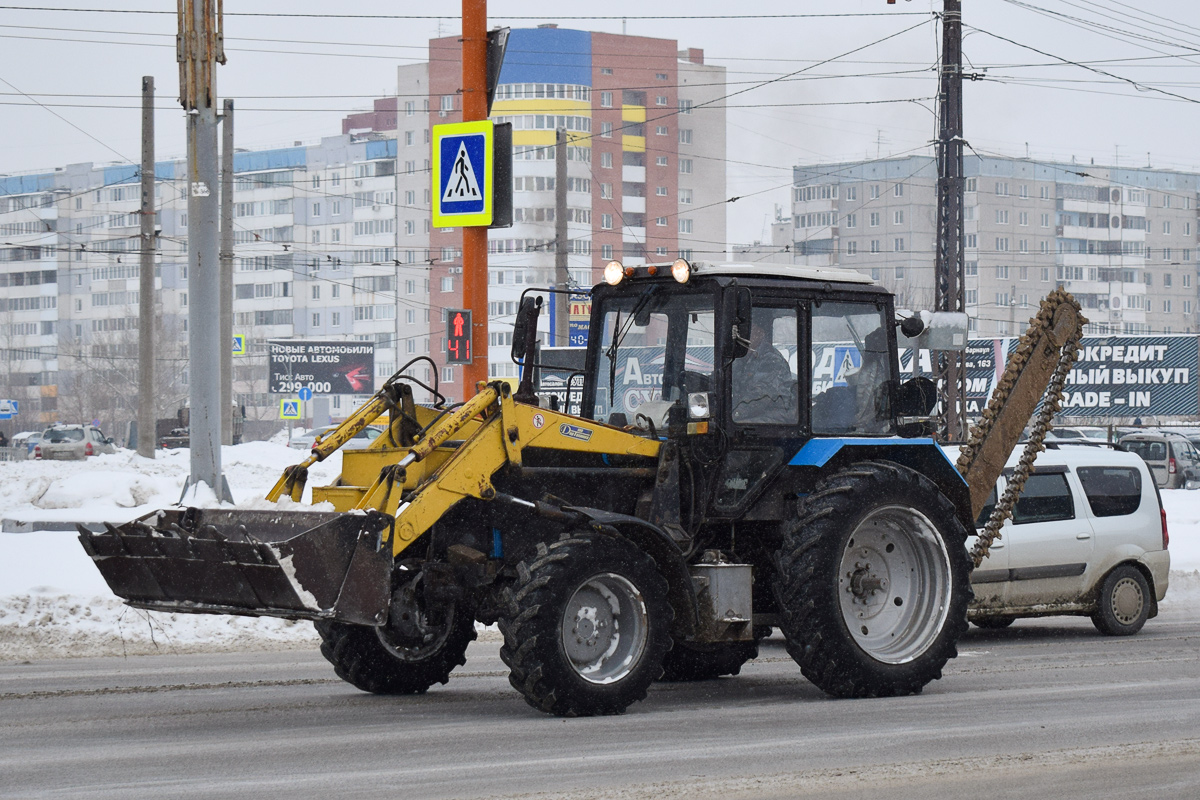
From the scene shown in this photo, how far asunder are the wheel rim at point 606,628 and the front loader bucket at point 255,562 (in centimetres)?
112

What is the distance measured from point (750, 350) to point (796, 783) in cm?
338

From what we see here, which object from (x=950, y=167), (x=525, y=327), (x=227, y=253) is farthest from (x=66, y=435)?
(x=525, y=327)

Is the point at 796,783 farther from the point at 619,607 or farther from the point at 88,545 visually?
the point at 88,545

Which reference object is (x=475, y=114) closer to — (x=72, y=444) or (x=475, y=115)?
(x=475, y=115)

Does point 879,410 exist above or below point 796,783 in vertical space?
above

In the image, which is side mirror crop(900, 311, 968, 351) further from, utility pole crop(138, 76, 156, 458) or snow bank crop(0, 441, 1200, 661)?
utility pole crop(138, 76, 156, 458)

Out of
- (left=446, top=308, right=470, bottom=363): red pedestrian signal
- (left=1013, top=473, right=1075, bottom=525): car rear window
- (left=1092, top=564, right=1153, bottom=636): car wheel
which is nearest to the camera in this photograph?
(left=1013, top=473, right=1075, bottom=525): car rear window

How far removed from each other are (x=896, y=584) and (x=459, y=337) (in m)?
7.22

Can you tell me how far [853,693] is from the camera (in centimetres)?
971

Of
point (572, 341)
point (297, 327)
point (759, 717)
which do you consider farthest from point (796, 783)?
point (297, 327)

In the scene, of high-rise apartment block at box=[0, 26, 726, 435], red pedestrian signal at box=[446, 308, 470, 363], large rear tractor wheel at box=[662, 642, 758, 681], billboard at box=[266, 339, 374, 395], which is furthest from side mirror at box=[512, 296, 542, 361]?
high-rise apartment block at box=[0, 26, 726, 435]

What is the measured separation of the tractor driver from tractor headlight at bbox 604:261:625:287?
0.88m

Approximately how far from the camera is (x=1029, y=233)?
13338cm

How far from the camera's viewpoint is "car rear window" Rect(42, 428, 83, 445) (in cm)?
5750
